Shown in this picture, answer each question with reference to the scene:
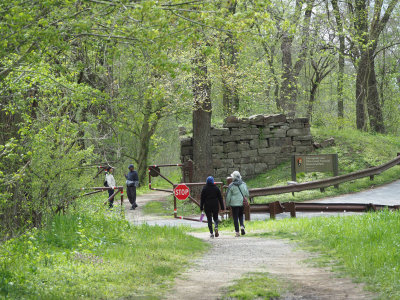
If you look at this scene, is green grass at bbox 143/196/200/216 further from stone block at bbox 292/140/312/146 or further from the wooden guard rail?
stone block at bbox 292/140/312/146

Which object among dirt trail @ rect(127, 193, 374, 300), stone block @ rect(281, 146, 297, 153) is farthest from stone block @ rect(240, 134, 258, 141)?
dirt trail @ rect(127, 193, 374, 300)

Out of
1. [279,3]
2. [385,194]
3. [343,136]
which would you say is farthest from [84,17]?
[279,3]

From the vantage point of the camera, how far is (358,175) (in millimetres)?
21797

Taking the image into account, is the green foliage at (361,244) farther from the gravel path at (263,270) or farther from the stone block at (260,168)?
the stone block at (260,168)

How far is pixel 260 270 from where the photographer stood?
7.79m

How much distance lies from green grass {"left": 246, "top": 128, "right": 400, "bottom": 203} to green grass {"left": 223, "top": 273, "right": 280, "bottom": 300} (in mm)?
13276

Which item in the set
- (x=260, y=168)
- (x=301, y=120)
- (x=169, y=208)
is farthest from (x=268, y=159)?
(x=169, y=208)

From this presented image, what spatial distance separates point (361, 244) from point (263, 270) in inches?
74.6

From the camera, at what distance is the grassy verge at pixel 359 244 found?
6.56 metres

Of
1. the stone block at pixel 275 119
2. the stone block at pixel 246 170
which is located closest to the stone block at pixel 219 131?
the stone block at pixel 246 170

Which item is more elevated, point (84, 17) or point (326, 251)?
point (84, 17)

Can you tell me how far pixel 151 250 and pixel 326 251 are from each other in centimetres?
310

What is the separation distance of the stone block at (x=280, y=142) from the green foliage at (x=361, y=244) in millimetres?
11643

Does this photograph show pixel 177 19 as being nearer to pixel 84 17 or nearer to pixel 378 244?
pixel 84 17
